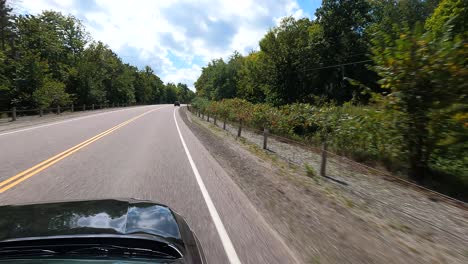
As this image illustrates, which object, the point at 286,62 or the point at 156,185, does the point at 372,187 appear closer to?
the point at 156,185

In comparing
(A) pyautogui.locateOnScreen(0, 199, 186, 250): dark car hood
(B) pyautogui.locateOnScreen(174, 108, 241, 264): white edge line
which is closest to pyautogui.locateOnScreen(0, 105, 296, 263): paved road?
(B) pyautogui.locateOnScreen(174, 108, 241, 264): white edge line

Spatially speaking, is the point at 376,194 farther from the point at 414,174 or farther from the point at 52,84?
the point at 52,84

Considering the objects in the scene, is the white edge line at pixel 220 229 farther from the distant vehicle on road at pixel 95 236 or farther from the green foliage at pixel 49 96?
the green foliage at pixel 49 96

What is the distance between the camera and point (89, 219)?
2990 mm

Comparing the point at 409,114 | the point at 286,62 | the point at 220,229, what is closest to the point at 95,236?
the point at 220,229

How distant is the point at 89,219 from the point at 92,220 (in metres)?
0.04

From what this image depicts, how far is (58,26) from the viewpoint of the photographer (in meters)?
68.8

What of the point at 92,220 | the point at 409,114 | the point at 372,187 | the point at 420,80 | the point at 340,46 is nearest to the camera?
the point at 92,220

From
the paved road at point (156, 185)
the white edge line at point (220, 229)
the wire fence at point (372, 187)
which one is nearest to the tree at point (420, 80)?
the wire fence at point (372, 187)

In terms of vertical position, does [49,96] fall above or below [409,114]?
below

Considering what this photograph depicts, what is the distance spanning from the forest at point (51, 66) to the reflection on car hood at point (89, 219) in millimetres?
38672

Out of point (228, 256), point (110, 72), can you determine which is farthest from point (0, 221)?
point (110, 72)

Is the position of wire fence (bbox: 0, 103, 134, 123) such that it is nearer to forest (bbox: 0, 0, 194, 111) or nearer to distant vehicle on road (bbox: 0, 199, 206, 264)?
forest (bbox: 0, 0, 194, 111)

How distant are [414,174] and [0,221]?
10403mm
